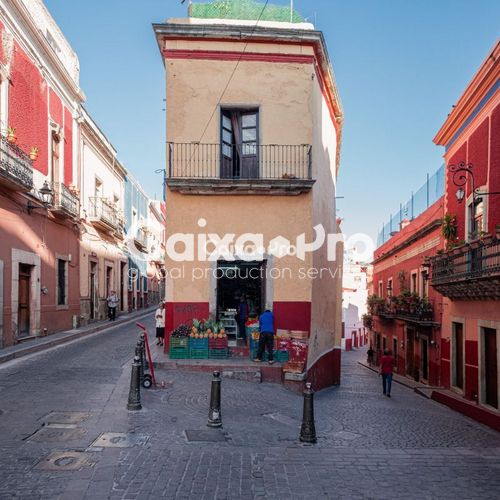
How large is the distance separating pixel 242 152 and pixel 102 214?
11.3m

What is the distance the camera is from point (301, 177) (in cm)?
1306

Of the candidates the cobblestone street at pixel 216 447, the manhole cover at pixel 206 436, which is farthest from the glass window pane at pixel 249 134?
the manhole cover at pixel 206 436

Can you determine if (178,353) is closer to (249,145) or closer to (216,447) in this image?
(249,145)

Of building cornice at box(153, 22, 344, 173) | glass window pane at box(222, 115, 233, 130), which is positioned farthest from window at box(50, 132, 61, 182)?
glass window pane at box(222, 115, 233, 130)

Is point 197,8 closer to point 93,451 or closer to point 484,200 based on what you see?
point 484,200

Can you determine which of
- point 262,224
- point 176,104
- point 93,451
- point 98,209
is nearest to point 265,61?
point 176,104

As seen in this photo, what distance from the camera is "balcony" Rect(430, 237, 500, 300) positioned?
11.8 meters

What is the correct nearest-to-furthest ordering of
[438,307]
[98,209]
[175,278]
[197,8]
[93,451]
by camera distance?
[93,451] < [175,278] < [197,8] < [438,307] < [98,209]

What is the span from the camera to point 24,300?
1549 centimetres

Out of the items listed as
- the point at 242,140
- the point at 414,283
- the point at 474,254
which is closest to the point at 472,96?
the point at 474,254

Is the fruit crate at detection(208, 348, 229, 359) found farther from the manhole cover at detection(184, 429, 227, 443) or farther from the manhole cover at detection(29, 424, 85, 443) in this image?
the manhole cover at detection(29, 424, 85, 443)

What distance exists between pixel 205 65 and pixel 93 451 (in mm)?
9674

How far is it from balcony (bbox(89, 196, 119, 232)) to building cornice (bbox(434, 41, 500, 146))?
1341 cm

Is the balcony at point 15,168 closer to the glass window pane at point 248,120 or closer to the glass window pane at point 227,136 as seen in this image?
the glass window pane at point 227,136
